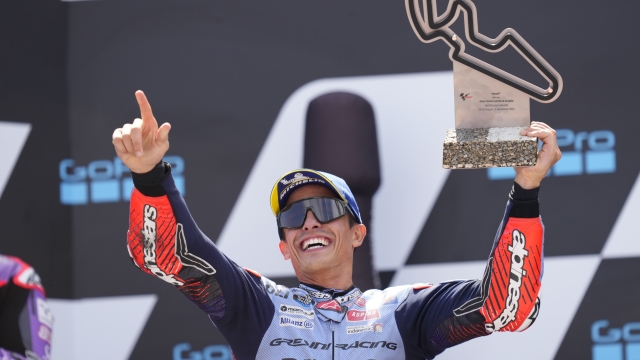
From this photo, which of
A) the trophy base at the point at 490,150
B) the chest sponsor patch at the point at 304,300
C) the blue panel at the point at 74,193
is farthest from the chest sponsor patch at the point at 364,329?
the blue panel at the point at 74,193

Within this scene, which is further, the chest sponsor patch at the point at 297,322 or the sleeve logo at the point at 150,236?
the chest sponsor patch at the point at 297,322

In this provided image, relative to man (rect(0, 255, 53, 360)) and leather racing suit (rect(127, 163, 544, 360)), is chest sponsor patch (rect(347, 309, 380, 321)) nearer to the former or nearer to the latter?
leather racing suit (rect(127, 163, 544, 360))

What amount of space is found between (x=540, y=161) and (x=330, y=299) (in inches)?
26.1

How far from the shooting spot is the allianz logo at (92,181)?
2807 millimetres

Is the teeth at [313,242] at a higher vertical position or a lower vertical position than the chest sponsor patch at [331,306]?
higher

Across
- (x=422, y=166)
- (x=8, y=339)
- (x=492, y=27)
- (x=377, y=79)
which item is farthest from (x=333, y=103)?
(x=8, y=339)

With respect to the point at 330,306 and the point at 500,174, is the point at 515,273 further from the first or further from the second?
the point at 500,174

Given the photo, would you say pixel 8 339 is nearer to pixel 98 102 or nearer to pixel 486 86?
pixel 98 102

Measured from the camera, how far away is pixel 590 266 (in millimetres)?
2637

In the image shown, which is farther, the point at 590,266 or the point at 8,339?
the point at 590,266

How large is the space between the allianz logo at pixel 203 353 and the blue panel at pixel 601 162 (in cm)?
146

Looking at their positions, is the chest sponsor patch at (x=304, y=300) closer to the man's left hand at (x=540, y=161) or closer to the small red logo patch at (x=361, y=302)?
the small red logo patch at (x=361, y=302)

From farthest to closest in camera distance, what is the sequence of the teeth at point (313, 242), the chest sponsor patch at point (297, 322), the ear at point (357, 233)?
the ear at point (357, 233), the teeth at point (313, 242), the chest sponsor patch at point (297, 322)

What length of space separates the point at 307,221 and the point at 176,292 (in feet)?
3.28
